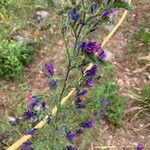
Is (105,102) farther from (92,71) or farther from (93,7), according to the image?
(93,7)

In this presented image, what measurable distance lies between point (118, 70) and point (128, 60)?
0.79 feet

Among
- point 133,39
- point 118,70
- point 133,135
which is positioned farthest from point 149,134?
point 133,39

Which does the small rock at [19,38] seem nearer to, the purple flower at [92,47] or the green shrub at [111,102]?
the green shrub at [111,102]

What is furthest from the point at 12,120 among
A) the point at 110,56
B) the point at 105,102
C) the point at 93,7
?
the point at 93,7

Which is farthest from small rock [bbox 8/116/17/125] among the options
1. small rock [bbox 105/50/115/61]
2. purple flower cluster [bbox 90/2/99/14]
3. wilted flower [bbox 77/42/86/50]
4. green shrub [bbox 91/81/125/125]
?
purple flower cluster [bbox 90/2/99/14]

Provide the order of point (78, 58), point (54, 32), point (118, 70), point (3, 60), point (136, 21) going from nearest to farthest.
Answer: point (78, 58)
point (3, 60)
point (118, 70)
point (54, 32)
point (136, 21)

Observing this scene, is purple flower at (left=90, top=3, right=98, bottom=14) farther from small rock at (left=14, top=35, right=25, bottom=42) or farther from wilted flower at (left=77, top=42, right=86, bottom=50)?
small rock at (left=14, top=35, right=25, bottom=42)

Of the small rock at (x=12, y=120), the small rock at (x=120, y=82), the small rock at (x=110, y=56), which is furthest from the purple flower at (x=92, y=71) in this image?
the small rock at (x=110, y=56)

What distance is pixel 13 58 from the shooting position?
180 inches

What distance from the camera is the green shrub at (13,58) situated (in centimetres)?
455

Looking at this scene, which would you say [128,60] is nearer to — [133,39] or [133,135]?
[133,39]

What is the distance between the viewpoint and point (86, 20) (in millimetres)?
2422

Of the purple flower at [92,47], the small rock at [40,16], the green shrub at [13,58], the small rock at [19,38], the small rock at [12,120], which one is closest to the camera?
the purple flower at [92,47]

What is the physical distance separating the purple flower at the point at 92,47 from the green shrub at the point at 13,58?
2.25 m
